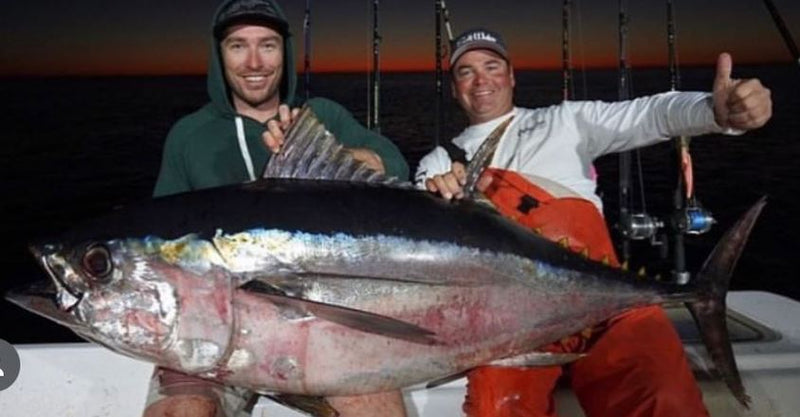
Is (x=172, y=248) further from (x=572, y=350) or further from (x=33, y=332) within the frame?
(x=33, y=332)

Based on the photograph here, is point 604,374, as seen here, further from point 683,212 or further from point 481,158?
point 683,212

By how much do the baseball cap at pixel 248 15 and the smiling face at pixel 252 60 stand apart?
1.4 inches

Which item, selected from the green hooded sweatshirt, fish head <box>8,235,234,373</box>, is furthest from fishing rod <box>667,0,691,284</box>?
fish head <box>8,235,234,373</box>

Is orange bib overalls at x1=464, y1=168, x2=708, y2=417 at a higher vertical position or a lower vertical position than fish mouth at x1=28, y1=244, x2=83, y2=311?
lower

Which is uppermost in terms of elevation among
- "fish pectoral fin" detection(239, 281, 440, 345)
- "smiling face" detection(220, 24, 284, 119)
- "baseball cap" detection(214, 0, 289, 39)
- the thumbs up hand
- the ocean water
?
"baseball cap" detection(214, 0, 289, 39)

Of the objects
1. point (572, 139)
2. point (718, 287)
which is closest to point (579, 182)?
Answer: point (572, 139)

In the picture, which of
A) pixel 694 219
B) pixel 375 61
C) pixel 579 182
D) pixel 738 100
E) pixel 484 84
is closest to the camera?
pixel 738 100

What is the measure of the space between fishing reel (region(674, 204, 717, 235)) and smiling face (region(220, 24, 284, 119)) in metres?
2.77

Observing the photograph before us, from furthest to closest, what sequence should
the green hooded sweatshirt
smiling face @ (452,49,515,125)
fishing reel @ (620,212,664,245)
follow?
1. fishing reel @ (620,212,664,245)
2. smiling face @ (452,49,515,125)
3. the green hooded sweatshirt

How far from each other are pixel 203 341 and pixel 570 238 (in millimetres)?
1853

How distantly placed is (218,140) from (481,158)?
6.13ft

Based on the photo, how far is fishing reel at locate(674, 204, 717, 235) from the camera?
14.7 feet

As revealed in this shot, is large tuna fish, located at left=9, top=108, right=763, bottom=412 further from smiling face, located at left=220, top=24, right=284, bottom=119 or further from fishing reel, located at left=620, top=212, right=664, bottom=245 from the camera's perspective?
fishing reel, located at left=620, top=212, right=664, bottom=245

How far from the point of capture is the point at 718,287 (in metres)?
2.48
